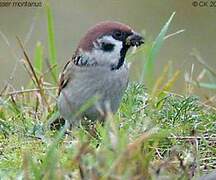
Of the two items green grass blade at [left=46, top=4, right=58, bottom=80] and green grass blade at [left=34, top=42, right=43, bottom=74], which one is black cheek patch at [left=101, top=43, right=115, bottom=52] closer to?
green grass blade at [left=46, top=4, right=58, bottom=80]

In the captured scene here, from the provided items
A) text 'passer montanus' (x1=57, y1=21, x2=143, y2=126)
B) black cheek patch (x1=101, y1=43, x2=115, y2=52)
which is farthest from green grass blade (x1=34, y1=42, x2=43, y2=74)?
black cheek patch (x1=101, y1=43, x2=115, y2=52)

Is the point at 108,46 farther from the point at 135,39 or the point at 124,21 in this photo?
the point at 124,21

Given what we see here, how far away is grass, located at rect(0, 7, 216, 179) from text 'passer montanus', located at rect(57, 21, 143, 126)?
87 mm

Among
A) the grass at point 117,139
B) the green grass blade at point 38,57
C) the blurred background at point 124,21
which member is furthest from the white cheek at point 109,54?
the blurred background at point 124,21

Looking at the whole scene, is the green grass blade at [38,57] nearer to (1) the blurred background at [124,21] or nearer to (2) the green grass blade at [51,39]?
(2) the green grass blade at [51,39]

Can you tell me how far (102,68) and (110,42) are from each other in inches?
5.1

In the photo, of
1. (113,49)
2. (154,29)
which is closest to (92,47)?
(113,49)

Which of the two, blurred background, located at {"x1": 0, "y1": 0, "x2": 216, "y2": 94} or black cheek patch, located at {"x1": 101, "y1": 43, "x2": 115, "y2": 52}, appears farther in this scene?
blurred background, located at {"x1": 0, "y1": 0, "x2": 216, "y2": 94}

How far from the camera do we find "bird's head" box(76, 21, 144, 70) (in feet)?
16.1

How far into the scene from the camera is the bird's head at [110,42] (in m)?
4.89

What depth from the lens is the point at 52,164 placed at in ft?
11.1

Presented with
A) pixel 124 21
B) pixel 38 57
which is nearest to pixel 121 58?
pixel 38 57

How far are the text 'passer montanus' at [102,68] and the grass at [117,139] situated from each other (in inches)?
3.4

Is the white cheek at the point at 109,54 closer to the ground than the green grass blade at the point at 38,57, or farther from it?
farther from it
